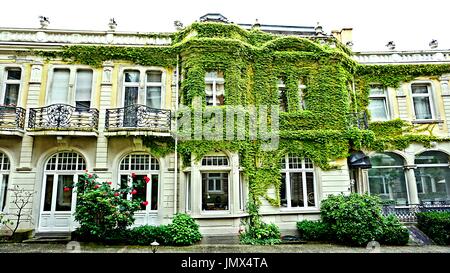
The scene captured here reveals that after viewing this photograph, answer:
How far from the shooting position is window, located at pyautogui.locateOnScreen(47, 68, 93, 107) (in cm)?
1200

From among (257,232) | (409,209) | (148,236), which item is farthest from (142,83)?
(409,209)

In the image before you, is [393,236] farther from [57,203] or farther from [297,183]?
[57,203]

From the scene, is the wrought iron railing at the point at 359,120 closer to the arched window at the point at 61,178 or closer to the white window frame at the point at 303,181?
the white window frame at the point at 303,181

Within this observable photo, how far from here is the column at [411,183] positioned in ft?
43.4

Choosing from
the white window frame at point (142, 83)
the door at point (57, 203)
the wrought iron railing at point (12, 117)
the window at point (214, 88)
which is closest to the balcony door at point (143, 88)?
the white window frame at point (142, 83)

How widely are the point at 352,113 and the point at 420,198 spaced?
5438 mm

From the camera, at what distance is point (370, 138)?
479 inches

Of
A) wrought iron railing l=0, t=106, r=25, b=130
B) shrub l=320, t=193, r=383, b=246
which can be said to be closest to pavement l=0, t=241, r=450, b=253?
shrub l=320, t=193, r=383, b=246

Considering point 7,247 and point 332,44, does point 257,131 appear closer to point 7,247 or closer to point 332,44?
point 332,44

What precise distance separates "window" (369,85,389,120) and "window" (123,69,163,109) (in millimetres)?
10389

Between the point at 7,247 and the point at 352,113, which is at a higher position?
the point at 352,113
